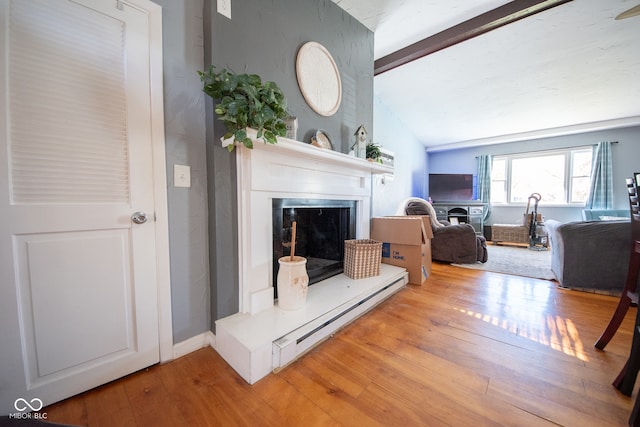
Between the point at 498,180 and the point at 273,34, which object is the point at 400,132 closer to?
the point at 498,180

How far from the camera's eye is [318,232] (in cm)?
223

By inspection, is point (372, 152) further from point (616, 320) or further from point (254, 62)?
point (616, 320)

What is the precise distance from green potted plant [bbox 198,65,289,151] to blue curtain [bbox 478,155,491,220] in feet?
20.5

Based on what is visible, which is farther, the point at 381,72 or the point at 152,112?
the point at 381,72

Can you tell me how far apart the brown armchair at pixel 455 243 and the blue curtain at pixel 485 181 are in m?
3.08

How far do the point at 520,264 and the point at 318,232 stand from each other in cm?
303

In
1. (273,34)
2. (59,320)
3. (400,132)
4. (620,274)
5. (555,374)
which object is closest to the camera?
(59,320)

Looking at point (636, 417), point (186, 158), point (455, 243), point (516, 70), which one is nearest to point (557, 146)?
point (516, 70)

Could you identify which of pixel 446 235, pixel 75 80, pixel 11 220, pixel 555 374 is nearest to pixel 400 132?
pixel 446 235

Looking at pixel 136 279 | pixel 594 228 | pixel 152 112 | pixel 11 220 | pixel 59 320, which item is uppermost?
pixel 152 112

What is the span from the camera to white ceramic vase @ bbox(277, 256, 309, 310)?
148 cm

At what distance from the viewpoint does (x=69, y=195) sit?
102cm

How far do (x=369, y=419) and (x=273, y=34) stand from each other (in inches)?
89.5

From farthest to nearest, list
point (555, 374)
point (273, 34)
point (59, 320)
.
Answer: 1. point (273, 34)
2. point (555, 374)
3. point (59, 320)
